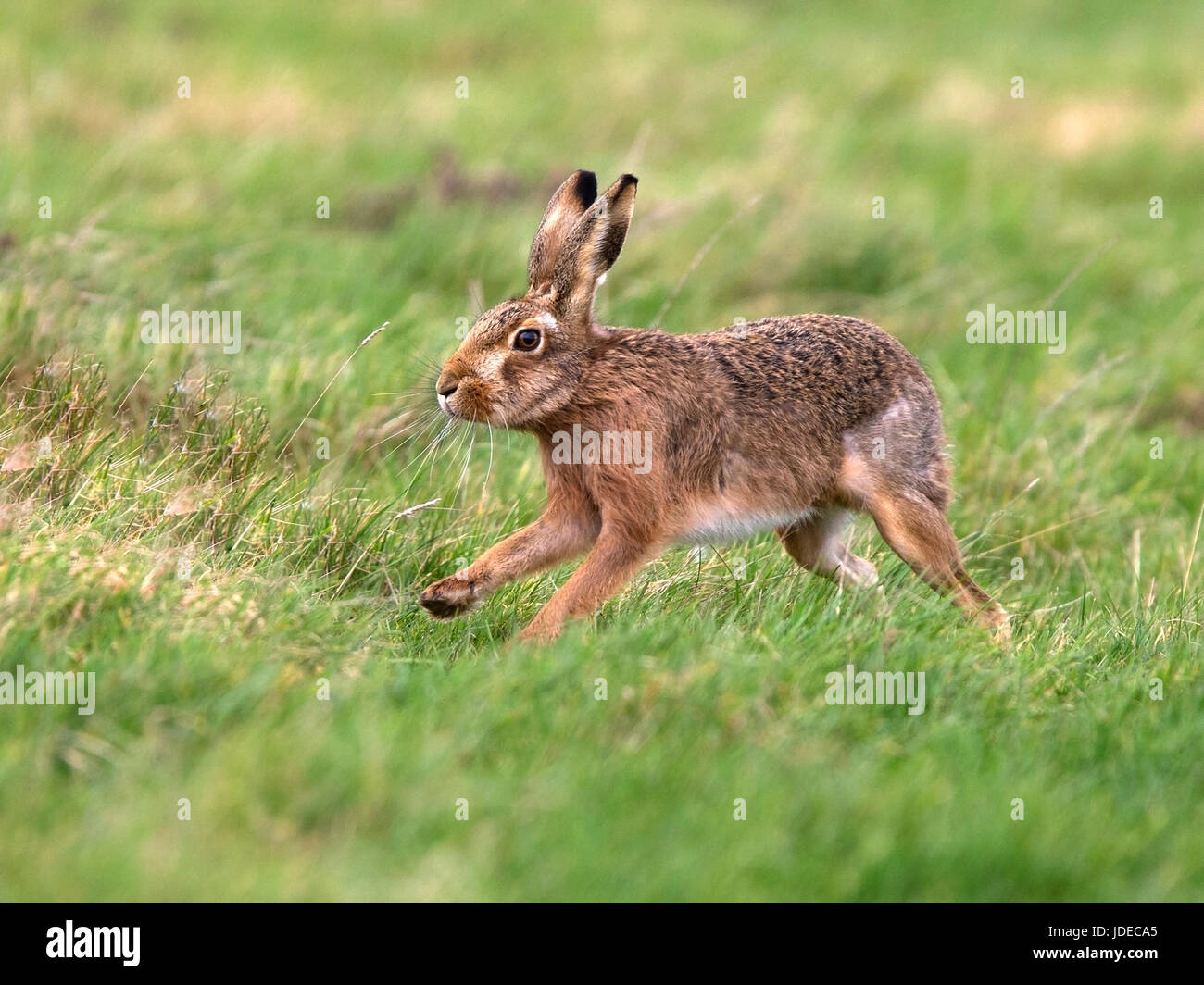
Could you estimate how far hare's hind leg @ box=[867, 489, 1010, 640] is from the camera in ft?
20.8

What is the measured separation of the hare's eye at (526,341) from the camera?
19.3 ft

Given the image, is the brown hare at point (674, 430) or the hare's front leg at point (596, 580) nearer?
the hare's front leg at point (596, 580)

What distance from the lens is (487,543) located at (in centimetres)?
639

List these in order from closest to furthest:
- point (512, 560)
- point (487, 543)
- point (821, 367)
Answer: point (512, 560) < point (487, 543) < point (821, 367)

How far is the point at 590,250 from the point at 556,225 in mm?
258

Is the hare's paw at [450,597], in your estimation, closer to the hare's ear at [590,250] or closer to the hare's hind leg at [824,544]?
the hare's ear at [590,250]

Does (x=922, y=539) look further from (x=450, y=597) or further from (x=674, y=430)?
(x=450, y=597)

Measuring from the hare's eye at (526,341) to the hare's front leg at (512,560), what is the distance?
630 mm

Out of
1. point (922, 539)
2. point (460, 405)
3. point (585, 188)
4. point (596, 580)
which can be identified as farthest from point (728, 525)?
point (585, 188)

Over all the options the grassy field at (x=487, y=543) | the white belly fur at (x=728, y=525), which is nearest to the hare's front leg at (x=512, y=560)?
the grassy field at (x=487, y=543)

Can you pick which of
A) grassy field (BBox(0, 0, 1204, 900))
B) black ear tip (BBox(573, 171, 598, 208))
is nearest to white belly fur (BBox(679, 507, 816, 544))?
grassy field (BBox(0, 0, 1204, 900))

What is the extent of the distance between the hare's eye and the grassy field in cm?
79
